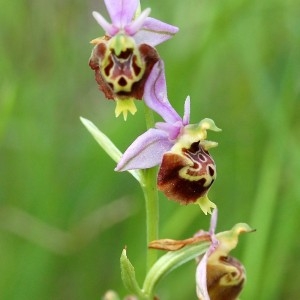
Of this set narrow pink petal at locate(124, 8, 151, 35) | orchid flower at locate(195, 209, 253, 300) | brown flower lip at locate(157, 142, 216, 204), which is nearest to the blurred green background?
orchid flower at locate(195, 209, 253, 300)

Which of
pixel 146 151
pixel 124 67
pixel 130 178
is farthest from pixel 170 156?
pixel 130 178

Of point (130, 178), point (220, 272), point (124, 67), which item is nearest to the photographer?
point (124, 67)

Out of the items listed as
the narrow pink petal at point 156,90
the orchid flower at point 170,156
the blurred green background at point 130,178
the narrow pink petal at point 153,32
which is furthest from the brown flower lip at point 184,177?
the blurred green background at point 130,178

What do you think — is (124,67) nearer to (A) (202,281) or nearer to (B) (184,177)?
(B) (184,177)

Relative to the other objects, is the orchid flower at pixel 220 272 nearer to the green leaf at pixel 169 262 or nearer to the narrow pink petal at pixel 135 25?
the green leaf at pixel 169 262

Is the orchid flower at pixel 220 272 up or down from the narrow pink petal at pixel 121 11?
down

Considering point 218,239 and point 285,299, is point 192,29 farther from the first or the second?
point 218,239
